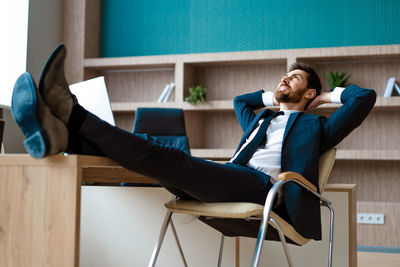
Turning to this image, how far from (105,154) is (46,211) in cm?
21

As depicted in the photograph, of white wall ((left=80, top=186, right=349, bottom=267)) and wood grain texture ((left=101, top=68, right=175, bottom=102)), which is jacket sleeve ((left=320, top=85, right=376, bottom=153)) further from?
wood grain texture ((left=101, top=68, right=175, bottom=102))

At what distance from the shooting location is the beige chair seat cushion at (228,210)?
1395 mm

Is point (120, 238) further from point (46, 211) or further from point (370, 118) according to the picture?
point (370, 118)

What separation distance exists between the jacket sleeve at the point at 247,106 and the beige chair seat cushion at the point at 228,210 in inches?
29.2

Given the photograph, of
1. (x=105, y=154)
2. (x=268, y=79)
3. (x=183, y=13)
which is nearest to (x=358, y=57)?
(x=268, y=79)

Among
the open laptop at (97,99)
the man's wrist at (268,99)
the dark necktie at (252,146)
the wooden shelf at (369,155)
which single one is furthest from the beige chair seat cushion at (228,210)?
the wooden shelf at (369,155)

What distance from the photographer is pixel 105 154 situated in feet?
4.00

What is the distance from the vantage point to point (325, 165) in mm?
1765

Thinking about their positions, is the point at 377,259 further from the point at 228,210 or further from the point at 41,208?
the point at 41,208

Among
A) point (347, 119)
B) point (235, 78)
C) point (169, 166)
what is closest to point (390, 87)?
point (235, 78)

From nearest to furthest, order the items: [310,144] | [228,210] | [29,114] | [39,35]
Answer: [29,114] < [228,210] < [310,144] < [39,35]

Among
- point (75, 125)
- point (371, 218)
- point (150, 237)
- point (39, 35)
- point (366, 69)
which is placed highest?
point (39, 35)

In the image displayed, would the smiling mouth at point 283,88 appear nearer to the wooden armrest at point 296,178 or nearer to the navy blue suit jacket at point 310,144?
the navy blue suit jacket at point 310,144

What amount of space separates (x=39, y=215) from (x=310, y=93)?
129cm
